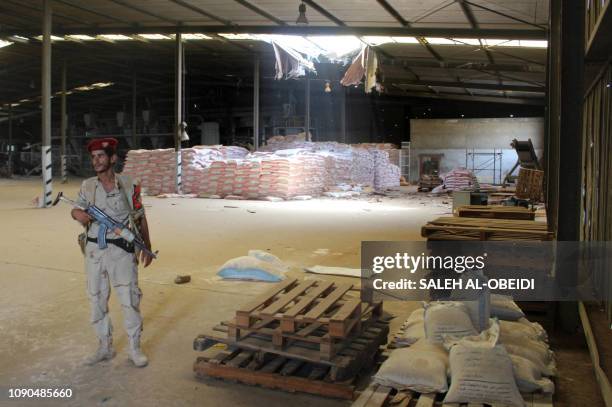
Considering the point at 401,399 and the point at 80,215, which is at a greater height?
the point at 80,215

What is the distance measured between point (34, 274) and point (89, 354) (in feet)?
10.2

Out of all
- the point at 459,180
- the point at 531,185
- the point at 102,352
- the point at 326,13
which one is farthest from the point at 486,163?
the point at 102,352

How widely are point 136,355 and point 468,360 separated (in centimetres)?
224

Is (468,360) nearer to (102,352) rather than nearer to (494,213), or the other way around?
(102,352)

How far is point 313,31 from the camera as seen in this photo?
585 inches

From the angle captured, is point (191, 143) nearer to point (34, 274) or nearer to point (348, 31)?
point (348, 31)

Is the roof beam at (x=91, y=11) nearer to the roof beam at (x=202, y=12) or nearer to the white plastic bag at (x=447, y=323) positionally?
the roof beam at (x=202, y=12)

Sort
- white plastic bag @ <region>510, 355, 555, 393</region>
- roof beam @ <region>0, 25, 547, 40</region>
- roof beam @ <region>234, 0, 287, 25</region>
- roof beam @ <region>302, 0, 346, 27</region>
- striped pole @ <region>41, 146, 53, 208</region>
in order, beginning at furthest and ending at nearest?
1. striped pole @ <region>41, 146, 53, 208</region>
2. roof beam @ <region>234, 0, 287, 25</region>
3. roof beam @ <region>302, 0, 346, 27</region>
4. roof beam @ <region>0, 25, 547, 40</region>
5. white plastic bag @ <region>510, 355, 555, 393</region>

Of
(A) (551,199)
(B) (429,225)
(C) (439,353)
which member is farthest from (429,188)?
(C) (439,353)

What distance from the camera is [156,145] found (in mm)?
35812

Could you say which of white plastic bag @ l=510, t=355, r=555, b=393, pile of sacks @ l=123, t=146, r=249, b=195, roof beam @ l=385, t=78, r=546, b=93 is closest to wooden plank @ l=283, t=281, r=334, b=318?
white plastic bag @ l=510, t=355, r=555, b=393

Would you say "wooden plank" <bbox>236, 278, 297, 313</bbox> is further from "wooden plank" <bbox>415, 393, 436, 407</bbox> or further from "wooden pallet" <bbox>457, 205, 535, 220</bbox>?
"wooden pallet" <bbox>457, 205, 535, 220</bbox>

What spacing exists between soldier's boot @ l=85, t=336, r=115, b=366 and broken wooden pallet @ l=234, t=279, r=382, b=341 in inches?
36.2

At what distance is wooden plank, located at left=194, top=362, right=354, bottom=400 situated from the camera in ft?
10.9
